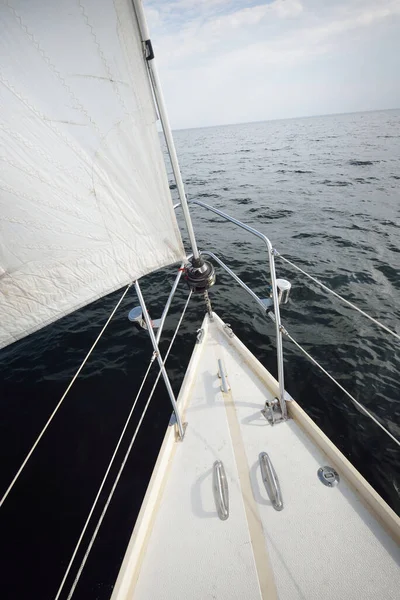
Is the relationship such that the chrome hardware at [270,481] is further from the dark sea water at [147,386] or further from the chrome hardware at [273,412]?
the dark sea water at [147,386]

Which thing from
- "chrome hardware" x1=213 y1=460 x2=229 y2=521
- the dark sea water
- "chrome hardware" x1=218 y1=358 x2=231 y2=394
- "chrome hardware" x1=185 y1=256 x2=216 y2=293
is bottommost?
the dark sea water

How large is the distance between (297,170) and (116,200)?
1079 inches

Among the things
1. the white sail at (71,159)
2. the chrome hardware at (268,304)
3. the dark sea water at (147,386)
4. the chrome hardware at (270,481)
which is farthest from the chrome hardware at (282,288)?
the dark sea water at (147,386)

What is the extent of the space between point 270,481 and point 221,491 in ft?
1.65

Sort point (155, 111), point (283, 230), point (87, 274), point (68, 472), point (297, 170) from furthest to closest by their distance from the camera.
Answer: point (297, 170) → point (283, 230) → point (68, 472) → point (87, 274) → point (155, 111)

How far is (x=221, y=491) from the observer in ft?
8.09

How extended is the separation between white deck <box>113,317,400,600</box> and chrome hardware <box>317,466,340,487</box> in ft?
0.16

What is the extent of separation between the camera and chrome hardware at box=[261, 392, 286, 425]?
3.05 m

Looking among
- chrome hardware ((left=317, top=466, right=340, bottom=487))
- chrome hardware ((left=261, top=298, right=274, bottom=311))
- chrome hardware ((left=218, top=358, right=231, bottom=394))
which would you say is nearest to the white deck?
chrome hardware ((left=317, top=466, right=340, bottom=487))

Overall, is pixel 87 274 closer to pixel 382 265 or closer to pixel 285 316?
pixel 285 316

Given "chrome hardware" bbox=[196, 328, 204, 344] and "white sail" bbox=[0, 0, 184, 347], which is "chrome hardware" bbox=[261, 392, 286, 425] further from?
"white sail" bbox=[0, 0, 184, 347]

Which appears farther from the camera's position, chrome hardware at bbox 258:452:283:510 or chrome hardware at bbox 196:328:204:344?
chrome hardware at bbox 196:328:204:344

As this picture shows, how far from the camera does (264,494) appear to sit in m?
2.46

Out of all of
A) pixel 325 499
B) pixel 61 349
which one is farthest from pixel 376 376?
pixel 61 349
